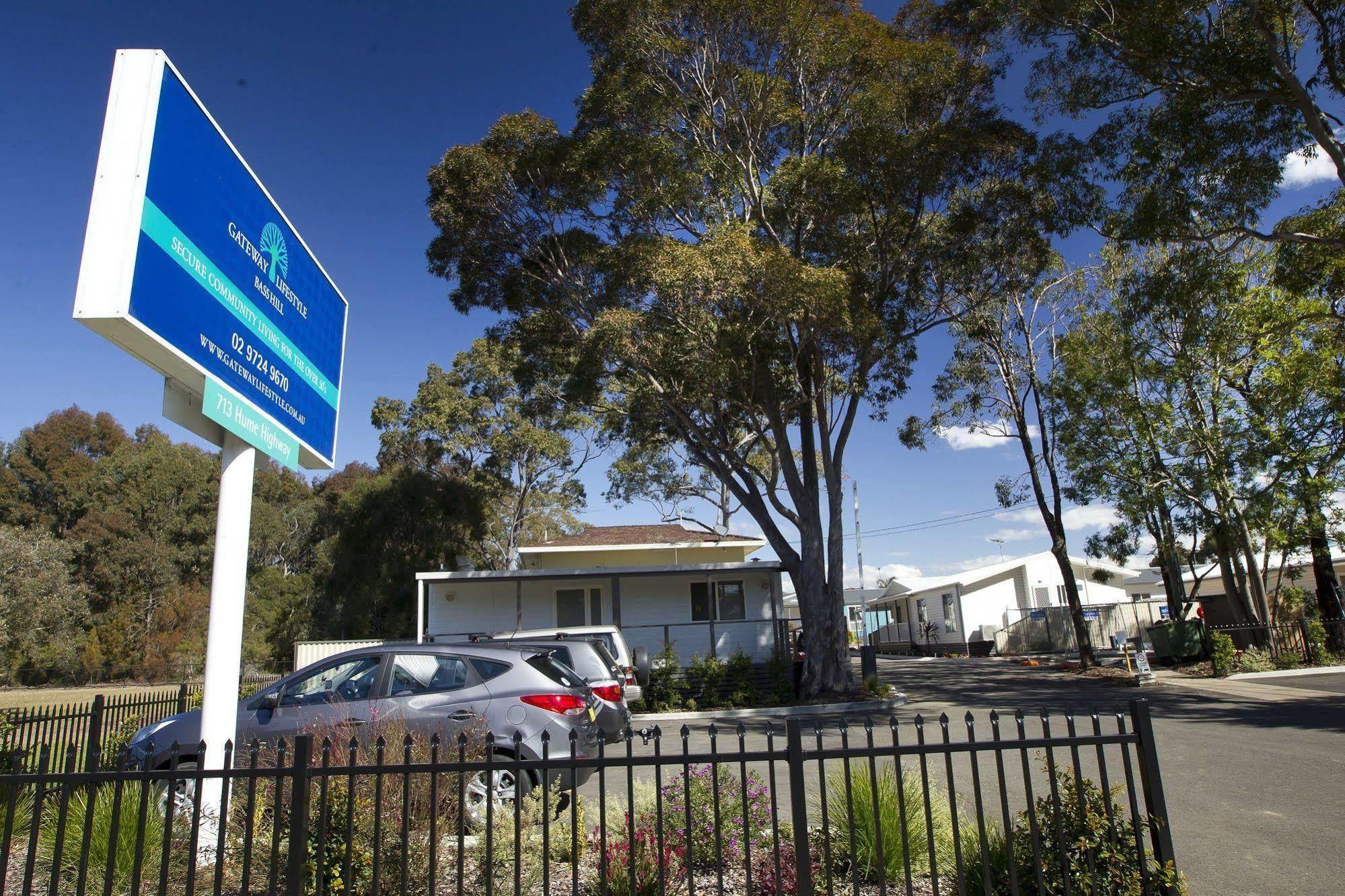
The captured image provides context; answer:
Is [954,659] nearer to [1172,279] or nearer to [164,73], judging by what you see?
[1172,279]

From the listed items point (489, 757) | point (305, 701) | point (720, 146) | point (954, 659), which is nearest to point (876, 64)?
point (720, 146)

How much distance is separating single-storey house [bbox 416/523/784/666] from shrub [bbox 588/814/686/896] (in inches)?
693

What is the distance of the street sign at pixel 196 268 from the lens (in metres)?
5.09

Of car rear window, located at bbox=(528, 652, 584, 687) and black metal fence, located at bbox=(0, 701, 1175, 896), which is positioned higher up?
car rear window, located at bbox=(528, 652, 584, 687)

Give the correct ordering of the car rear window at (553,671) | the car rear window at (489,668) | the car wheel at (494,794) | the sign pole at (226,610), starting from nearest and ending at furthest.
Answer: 1. the car wheel at (494,794)
2. the sign pole at (226,610)
3. the car rear window at (489,668)
4. the car rear window at (553,671)

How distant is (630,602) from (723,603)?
2.80 metres

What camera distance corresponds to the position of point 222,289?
6203 mm

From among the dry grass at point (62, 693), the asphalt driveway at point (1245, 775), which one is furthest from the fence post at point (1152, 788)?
the dry grass at point (62, 693)

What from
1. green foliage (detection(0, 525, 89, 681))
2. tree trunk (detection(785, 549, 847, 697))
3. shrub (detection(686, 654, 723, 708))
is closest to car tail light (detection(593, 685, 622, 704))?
shrub (detection(686, 654, 723, 708))

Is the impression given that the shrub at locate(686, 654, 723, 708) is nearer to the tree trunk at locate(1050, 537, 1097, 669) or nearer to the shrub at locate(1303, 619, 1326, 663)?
the tree trunk at locate(1050, 537, 1097, 669)

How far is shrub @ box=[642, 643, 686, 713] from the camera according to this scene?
1930 centimetres

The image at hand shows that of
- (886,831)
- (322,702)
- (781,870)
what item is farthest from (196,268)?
(886,831)

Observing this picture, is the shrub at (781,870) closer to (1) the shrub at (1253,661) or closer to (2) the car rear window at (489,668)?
(2) the car rear window at (489,668)

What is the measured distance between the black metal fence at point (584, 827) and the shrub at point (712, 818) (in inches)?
0.7
